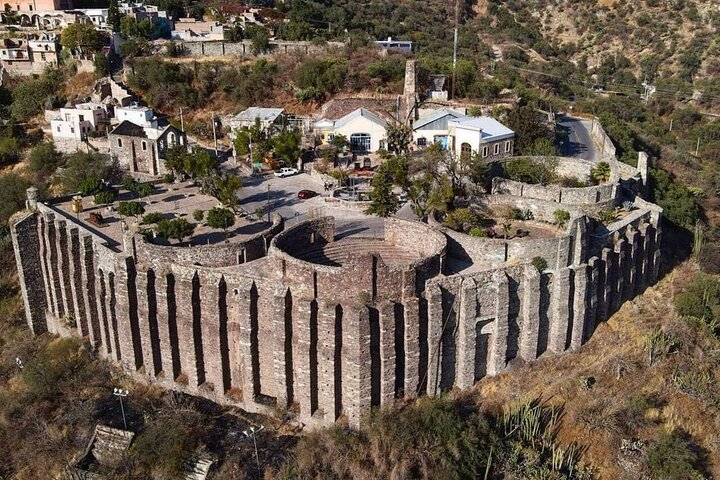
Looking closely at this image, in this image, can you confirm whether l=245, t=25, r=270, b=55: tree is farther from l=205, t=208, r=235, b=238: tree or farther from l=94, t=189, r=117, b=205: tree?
l=205, t=208, r=235, b=238: tree

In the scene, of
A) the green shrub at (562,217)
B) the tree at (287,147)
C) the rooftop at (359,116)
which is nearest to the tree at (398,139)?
the rooftop at (359,116)

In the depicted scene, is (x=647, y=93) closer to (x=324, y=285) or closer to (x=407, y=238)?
(x=407, y=238)

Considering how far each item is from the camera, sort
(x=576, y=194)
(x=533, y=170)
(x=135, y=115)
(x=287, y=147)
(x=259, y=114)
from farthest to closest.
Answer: (x=135, y=115)
(x=259, y=114)
(x=287, y=147)
(x=533, y=170)
(x=576, y=194)

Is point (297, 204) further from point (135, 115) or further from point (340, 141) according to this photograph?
point (135, 115)

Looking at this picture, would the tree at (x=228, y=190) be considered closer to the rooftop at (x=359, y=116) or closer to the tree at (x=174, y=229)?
the tree at (x=174, y=229)

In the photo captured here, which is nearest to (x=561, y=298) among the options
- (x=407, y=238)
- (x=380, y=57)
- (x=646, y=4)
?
(x=407, y=238)

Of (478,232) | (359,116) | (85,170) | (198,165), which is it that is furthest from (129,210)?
(359,116)

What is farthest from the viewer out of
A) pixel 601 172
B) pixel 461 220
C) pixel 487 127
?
pixel 487 127

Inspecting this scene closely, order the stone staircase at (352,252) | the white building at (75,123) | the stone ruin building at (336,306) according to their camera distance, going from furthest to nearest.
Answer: the white building at (75,123) → the stone staircase at (352,252) → the stone ruin building at (336,306)
